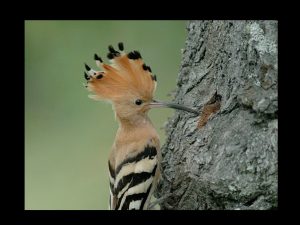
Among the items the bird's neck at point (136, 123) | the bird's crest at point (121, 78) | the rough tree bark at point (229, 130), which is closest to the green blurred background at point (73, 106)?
the bird's neck at point (136, 123)

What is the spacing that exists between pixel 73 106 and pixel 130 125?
171 centimetres

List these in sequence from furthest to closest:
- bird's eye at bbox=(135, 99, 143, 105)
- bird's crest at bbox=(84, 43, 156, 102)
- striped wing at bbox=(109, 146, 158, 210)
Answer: bird's eye at bbox=(135, 99, 143, 105) → bird's crest at bbox=(84, 43, 156, 102) → striped wing at bbox=(109, 146, 158, 210)

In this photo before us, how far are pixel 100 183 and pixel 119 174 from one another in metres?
1.53

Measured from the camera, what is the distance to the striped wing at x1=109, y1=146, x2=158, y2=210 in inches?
133

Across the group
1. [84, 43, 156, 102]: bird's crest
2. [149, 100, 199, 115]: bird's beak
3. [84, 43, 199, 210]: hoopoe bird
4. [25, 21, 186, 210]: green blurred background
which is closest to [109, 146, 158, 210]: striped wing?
[84, 43, 199, 210]: hoopoe bird

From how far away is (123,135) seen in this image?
12.4 feet

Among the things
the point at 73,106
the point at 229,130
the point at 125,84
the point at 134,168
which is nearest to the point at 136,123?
the point at 125,84

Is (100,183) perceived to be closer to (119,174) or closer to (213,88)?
(119,174)

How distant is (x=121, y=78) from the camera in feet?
11.7

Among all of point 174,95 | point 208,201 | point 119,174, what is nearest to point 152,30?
point 174,95

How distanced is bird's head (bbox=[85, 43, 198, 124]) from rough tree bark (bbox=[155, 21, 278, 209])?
0.65 ft

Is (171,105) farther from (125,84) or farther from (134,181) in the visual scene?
(134,181)

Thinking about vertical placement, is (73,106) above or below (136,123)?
above

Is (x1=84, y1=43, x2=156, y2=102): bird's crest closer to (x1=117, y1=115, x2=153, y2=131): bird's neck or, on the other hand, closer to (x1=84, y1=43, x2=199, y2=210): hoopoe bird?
(x1=84, y1=43, x2=199, y2=210): hoopoe bird
